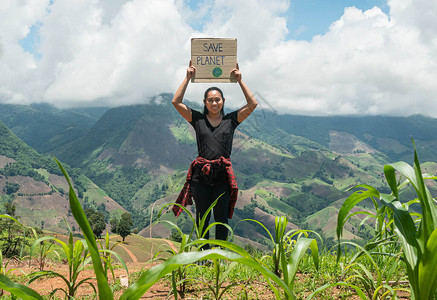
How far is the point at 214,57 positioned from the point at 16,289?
484cm

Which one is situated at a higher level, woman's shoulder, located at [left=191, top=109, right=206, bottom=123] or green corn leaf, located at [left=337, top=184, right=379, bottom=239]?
woman's shoulder, located at [left=191, top=109, right=206, bottom=123]

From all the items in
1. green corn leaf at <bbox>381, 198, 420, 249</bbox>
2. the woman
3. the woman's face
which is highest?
the woman's face

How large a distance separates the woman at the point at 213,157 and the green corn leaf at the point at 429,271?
11.8 ft

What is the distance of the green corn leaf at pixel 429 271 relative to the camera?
140 cm

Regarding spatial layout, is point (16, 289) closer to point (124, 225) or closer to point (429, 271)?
point (429, 271)

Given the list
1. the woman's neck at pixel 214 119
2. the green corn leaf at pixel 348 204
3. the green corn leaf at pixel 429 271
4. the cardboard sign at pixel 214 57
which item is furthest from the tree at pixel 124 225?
the green corn leaf at pixel 429 271

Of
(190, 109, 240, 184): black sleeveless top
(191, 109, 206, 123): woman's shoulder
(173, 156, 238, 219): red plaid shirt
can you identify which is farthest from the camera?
(191, 109, 206, 123): woman's shoulder

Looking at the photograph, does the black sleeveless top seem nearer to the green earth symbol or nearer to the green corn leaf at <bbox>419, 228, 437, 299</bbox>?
the green earth symbol

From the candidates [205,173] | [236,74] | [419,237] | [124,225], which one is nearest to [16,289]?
[419,237]

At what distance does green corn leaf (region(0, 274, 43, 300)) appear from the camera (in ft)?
3.60

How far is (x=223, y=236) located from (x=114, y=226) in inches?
2547

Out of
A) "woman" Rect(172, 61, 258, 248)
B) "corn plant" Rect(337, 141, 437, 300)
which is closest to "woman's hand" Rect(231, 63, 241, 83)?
"woman" Rect(172, 61, 258, 248)

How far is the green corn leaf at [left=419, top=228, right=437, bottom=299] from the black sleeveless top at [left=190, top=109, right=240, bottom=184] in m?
3.77

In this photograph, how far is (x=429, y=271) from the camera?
1.45m
